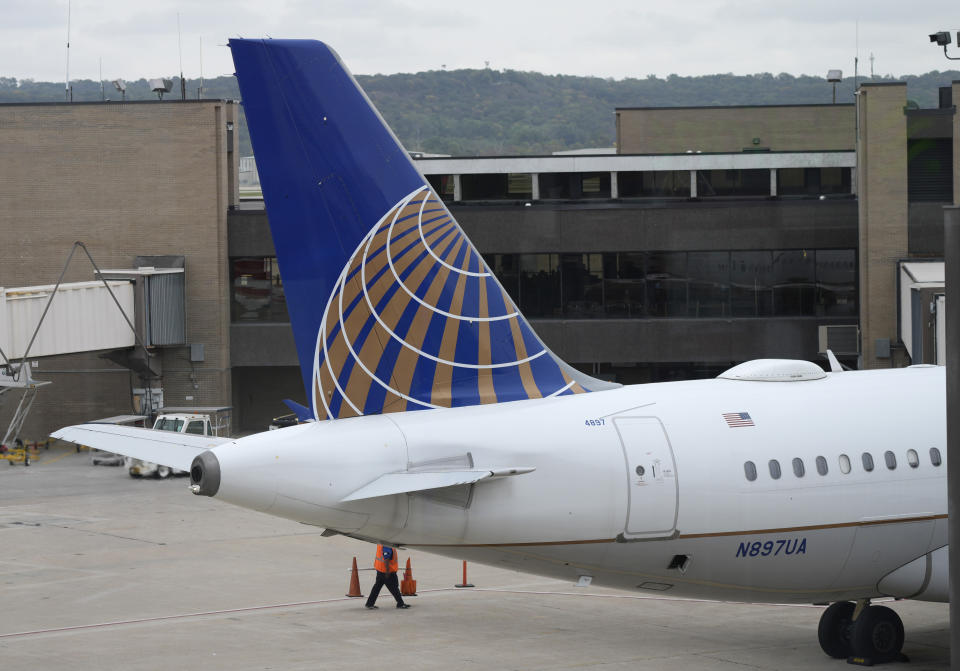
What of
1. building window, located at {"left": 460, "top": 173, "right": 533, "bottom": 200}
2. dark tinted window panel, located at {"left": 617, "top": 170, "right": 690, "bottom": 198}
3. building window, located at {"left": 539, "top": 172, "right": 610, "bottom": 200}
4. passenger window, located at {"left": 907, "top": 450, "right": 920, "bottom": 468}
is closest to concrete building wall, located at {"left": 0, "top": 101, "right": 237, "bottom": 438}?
building window, located at {"left": 460, "top": 173, "right": 533, "bottom": 200}

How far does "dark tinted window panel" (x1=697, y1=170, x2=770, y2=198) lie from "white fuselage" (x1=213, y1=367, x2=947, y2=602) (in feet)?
142

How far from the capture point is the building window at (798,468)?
20303mm

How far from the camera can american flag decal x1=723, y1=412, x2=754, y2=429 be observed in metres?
20.3

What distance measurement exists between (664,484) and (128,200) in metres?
49.4

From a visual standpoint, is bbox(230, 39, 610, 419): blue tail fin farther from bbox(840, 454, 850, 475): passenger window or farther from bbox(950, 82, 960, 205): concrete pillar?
bbox(950, 82, 960, 205): concrete pillar

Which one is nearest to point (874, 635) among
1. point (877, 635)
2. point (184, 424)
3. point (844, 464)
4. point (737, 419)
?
point (877, 635)

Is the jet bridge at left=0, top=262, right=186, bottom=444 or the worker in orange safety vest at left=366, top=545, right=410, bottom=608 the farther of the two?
the jet bridge at left=0, top=262, right=186, bottom=444

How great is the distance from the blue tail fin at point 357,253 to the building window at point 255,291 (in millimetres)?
46742

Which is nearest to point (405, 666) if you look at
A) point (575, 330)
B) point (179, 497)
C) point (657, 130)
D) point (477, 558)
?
point (477, 558)

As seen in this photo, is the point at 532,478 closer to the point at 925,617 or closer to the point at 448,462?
the point at 448,462

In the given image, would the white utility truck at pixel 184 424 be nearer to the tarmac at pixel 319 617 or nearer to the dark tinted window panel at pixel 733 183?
the tarmac at pixel 319 617

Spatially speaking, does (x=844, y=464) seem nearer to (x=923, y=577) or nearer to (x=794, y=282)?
(x=923, y=577)

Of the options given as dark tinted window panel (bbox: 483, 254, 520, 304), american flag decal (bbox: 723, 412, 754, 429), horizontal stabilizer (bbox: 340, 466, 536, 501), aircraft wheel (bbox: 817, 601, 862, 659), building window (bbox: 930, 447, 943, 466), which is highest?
dark tinted window panel (bbox: 483, 254, 520, 304)

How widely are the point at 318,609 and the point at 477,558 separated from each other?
368 inches
